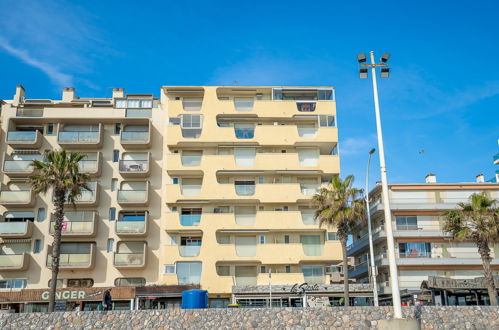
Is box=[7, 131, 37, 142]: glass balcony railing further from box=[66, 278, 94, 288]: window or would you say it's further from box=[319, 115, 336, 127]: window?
box=[319, 115, 336, 127]: window

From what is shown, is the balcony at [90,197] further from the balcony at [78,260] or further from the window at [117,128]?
the window at [117,128]

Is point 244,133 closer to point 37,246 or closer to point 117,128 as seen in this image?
point 117,128

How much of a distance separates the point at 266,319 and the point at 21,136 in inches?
1389

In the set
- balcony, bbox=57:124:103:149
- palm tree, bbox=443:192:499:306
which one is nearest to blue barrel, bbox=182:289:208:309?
palm tree, bbox=443:192:499:306

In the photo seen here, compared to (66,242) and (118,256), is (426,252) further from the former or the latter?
(66,242)

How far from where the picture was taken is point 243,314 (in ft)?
95.6

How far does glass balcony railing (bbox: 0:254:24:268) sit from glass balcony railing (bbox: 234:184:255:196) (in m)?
20.6

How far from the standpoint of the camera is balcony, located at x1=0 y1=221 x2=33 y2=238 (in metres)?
50.1

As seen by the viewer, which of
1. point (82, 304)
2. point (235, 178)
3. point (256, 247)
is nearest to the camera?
point (82, 304)

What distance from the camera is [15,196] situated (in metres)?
51.5

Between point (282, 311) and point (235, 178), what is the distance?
1037 inches

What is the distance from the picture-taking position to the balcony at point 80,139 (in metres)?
53.5

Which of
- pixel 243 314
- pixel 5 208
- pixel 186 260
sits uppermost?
pixel 5 208

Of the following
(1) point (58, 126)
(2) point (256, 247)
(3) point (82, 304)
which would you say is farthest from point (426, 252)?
(1) point (58, 126)
